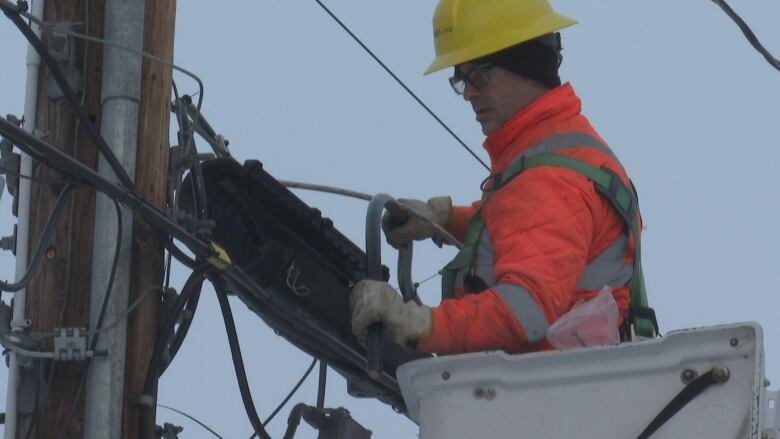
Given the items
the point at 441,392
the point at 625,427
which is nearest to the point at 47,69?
the point at 441,392

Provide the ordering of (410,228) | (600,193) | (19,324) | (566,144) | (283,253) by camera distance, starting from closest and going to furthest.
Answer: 1. (600,193)
2. (566,144)
3. (19,324)
4. (283,253)
5. (410,228)

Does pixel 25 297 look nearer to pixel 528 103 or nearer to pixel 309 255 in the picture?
pixel 309 255

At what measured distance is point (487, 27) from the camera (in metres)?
6.55

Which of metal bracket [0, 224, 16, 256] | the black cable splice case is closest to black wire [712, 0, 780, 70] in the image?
the black cable splice case

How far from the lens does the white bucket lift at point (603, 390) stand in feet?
15.3

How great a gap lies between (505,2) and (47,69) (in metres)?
1.75

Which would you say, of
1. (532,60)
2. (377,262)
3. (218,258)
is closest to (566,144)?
(532,60)

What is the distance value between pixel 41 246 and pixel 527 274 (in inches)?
73.0

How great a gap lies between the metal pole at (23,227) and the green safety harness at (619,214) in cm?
156

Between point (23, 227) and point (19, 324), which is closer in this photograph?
point (19, 324)

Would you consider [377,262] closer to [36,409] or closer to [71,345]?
[71,345]

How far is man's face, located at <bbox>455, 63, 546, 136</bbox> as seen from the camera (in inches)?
255

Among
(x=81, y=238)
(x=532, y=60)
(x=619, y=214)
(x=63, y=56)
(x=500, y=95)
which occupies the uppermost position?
(x=63, y=56)

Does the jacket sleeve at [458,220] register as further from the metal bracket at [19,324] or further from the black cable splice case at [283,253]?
the metal bracket at [19,324]
